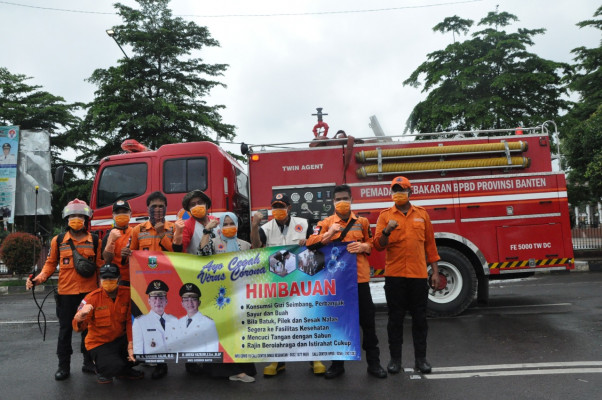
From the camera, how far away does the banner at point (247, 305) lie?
16.0ft

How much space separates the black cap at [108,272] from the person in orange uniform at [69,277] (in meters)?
0.32

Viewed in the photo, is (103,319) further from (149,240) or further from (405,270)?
(405,270)

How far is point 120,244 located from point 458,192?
16.6ft

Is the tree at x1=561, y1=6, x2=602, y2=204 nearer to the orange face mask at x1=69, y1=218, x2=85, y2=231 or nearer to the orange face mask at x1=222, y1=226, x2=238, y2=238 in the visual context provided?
the orange face mask at x1=222, y1=226, x2=238, y2=238

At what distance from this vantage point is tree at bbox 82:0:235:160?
70.4 feet

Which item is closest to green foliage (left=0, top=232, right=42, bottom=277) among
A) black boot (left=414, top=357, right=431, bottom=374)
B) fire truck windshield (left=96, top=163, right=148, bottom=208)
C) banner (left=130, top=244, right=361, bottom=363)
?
fire truck windshield (left=96, top=163, right=148, bottom=208)

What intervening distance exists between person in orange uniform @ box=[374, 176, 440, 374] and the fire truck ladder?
293 centimetres

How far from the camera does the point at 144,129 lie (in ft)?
71.0

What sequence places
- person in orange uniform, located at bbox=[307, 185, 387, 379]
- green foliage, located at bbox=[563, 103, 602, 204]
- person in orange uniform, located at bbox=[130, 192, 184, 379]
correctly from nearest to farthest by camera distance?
person in orange uniform, located at bbox=[307, 185, 387, 379] < person in orange uniform, located at bbox=[130, 192, 184, 379] < green foliage, located at bbox=[563, 103, 602, 204]

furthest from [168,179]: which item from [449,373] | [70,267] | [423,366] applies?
[449,373]

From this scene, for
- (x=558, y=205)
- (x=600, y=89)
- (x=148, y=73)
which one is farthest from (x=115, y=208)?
(x=600, y=89)

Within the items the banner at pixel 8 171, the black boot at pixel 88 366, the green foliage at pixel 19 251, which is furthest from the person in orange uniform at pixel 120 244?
the banner at pixel 8 171

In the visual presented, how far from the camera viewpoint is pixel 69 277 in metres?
5.40

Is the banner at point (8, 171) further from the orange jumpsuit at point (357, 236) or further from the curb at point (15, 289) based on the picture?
the orange jumpsuit at point (357, 236)
